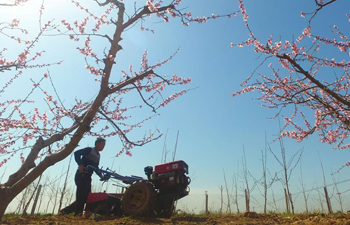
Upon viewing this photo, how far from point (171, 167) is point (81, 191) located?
1878 mm

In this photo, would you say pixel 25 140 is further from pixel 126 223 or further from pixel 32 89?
pixel 126 223

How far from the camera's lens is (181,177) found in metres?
4.75

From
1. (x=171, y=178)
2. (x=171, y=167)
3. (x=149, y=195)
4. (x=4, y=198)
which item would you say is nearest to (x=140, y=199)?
(x=149, y=195)

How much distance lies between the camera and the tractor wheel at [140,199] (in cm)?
445

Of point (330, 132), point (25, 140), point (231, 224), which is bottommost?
point (231, 224)

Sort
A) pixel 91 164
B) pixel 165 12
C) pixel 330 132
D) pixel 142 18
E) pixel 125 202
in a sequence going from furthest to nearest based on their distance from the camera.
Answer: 1. pixel 330 132
2. pixel 91 164
3. pixel 125 202
4. pixel 165 12
5. pixel 142 18

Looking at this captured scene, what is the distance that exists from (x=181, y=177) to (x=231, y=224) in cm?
126

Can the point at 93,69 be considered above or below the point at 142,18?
below

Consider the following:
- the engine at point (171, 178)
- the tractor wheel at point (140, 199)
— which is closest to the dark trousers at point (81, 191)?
the tractor wheel at point (140, 199)

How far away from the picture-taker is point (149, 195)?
14.7 feet

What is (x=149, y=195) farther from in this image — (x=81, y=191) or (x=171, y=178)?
(x=81, y=191)

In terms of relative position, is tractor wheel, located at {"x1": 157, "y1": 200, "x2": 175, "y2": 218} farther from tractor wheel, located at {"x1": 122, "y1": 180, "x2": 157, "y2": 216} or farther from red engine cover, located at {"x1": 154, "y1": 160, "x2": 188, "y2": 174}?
red engine cover, located at {"x1": 154, "y1": 160, "x2": 188, "y2": 174}

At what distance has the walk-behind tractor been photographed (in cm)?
452

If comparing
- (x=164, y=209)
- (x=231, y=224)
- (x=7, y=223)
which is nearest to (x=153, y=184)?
(x=164, y=209)
